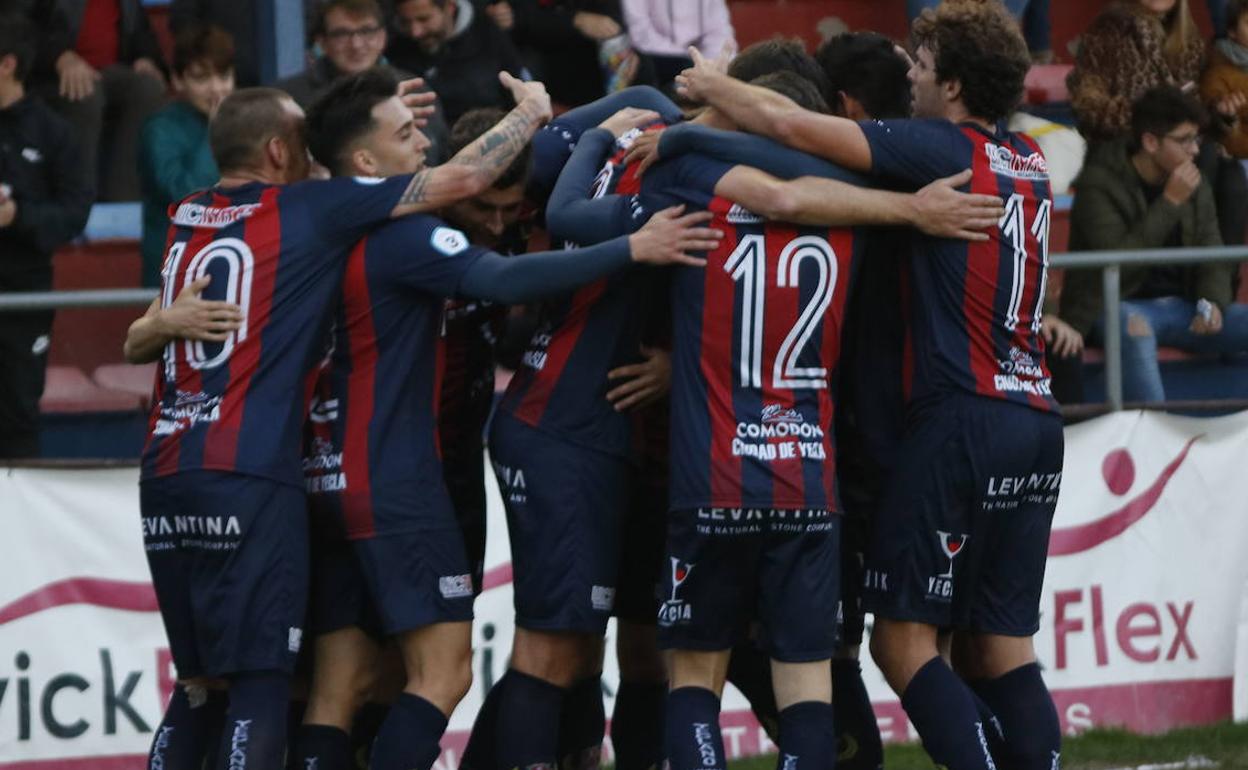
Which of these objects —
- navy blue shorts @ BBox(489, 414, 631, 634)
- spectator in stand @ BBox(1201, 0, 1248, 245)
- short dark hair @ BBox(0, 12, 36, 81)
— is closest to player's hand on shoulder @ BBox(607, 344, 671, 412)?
navy blue shorts @ BBox(489, 414, 631, 634)

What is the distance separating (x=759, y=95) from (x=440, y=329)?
1.12 meters

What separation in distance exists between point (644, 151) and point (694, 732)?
5.33ft

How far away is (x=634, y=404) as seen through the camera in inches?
250

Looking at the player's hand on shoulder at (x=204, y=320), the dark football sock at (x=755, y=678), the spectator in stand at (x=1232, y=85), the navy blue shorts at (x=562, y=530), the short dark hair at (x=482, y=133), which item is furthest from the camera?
the spectator in stand at (x=1232, y=85)

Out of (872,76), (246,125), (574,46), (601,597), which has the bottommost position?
(601,597)

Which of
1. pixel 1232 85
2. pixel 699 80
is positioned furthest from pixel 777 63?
pixel 1232 85

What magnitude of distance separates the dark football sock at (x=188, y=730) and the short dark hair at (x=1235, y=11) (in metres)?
7.13

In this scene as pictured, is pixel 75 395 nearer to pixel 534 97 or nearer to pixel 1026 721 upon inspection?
pixel 534 97

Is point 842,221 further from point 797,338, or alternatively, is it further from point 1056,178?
point 1056,178

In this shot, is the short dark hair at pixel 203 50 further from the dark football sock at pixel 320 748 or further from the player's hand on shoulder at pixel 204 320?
the dark football sock at pixel 320 748

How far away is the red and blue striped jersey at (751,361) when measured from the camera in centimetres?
596

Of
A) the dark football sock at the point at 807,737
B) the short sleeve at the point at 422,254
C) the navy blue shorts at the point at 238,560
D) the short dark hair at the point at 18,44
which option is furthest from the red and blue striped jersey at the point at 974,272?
the short dark hair at the point at 18,44

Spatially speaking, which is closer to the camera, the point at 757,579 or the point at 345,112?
the point at 757,579

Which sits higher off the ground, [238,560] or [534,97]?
[534,97]
